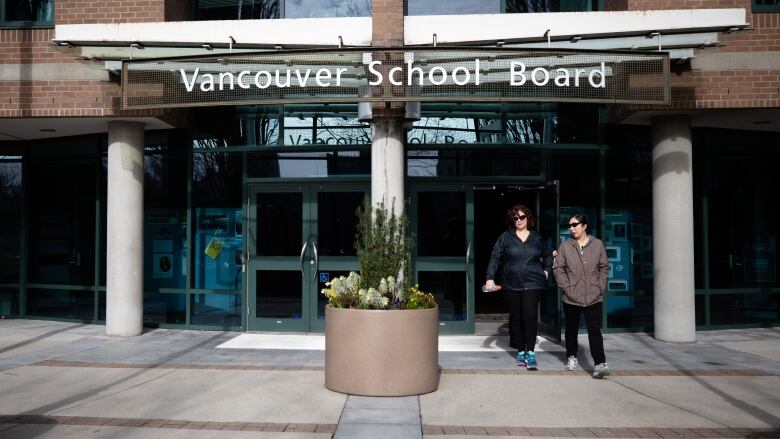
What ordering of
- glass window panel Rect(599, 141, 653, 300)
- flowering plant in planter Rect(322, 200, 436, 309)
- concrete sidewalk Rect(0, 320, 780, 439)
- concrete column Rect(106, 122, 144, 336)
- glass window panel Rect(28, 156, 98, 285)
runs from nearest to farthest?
concrete sidewalk Rect(0, 320, 780, 439) → flowering plant in planter Rect(322, 200, 436, 309) → concrete column Rect(106, 122, 144, 336) → glass window panel Rect(599, 141, 653, 300) → glass window panel Rect(28, 156, 98, 285)

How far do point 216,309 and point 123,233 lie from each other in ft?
5.85

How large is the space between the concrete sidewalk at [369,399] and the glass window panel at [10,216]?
322cm

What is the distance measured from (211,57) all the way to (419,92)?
2455 mm

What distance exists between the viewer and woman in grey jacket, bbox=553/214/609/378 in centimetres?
691

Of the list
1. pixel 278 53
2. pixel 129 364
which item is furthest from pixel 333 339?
pixel 278 53

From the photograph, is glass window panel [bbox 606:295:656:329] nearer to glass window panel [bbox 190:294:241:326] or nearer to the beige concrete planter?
the beige concrete planter

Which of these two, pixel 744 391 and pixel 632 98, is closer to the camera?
pixel 744 391

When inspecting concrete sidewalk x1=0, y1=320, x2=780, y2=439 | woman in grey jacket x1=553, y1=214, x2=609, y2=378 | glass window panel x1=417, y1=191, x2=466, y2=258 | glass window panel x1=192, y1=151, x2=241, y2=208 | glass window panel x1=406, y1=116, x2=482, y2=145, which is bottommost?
concrete sidewalk x1=0, y1=320, x2=780, y2=439

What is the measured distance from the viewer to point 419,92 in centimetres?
761

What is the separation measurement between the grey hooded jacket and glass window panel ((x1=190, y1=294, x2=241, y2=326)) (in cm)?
522

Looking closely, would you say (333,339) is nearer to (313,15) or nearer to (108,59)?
(108,59)

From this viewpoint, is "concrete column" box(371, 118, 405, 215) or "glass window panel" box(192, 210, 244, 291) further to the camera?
"glass window panel" box(192, 210, 244, 291)

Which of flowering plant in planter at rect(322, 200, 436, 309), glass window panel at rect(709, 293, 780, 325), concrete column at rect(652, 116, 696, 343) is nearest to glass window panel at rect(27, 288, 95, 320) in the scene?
flowering plant in planter at rect(322, 200, 436, 309)

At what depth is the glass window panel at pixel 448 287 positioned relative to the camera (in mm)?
9750
